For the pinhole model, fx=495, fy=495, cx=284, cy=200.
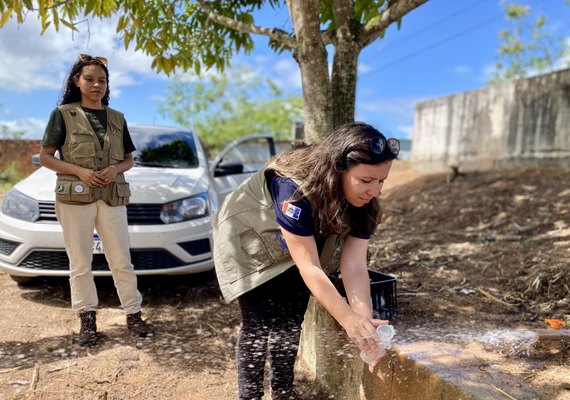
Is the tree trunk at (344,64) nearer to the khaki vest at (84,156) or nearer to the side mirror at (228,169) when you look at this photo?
the khaki vest at (84,156)

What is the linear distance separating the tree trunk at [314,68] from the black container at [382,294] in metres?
1.02

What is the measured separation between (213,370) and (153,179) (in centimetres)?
187

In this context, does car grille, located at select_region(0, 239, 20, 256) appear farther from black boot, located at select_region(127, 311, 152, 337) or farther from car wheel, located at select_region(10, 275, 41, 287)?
black boot, located at select_region(127, 311, 152, 337)

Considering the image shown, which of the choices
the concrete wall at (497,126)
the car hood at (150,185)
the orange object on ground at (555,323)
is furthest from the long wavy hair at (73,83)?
the concrete wall at (497,126)

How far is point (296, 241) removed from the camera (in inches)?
78.5

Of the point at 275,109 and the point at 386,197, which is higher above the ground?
the point at 275,109

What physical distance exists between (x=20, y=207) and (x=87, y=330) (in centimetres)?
132

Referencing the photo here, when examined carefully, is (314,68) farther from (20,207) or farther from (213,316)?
(20,207)

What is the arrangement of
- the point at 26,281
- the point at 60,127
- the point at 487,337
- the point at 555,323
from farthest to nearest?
the point at 26,281, the point at 60,127, the point at 555,323, the point at 487,337

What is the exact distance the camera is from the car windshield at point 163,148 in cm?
485

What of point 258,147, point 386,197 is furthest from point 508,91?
point 258,147

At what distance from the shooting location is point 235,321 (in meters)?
3.85

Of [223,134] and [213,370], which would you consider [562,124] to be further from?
[223,134]

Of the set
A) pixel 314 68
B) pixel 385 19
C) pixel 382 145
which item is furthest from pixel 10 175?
pixel 382 145
